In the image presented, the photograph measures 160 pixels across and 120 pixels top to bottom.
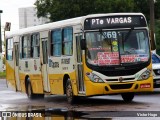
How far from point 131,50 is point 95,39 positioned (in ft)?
3.69

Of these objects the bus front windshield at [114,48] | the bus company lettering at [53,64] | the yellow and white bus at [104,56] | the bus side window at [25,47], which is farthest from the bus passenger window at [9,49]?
the bus front windshield at [114,48]

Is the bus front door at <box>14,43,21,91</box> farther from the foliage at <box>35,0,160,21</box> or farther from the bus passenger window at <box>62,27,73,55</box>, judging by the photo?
the foliage at <box>35,0,160,21</box>

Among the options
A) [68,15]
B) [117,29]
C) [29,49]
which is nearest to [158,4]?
[68,15]

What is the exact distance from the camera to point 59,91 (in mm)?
20156

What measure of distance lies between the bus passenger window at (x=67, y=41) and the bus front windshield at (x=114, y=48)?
1.19m

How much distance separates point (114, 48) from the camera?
58.9 feet

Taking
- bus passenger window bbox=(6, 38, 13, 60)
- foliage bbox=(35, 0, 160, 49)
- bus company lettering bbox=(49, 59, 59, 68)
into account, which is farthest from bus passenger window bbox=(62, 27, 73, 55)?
foliage bbox=(35, 0, 160, 49)

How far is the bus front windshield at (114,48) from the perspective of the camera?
17828mm

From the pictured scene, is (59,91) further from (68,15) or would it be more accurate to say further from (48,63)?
(68,15)

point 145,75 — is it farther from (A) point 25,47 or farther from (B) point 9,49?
(B) point 9,49

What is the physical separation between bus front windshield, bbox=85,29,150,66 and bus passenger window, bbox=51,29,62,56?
2.21 metres

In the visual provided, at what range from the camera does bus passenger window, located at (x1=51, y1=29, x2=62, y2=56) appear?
65.8 feet

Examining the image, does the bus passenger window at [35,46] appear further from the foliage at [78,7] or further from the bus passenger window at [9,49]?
the foliage at [78,7]

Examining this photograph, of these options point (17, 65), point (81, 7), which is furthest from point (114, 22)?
point (81, 7)
